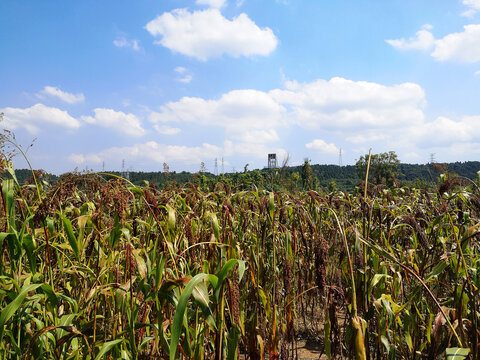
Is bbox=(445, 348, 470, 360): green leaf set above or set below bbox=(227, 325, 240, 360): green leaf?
above

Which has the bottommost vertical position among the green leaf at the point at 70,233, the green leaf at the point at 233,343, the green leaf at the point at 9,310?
the green leaf at the point at 233,343

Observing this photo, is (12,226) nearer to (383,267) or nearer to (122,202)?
(122,202)

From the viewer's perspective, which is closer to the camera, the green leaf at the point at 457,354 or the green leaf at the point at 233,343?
the green leaf at the point at 457,354

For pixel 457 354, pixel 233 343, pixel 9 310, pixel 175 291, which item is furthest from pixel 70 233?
pixel 457 354

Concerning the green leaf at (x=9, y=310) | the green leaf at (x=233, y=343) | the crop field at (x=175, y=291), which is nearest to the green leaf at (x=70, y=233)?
the crop field at (x=175, y=291)

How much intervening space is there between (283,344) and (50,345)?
4.65 feet

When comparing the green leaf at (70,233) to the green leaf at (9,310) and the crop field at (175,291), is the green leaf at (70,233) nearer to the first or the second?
the crop field at (175,291)

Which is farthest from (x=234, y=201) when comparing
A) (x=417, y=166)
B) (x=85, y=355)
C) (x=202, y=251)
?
(x=417, y=166)

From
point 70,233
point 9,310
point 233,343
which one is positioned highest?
point 70,233

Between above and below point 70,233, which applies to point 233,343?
below

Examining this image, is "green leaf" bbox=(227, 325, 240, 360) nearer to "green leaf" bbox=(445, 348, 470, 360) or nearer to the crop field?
the crop field

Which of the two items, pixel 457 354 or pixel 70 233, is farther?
pixel 70 233

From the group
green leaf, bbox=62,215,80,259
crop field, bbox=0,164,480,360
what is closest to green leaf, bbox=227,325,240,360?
crop field, bbox=0,164,480,360

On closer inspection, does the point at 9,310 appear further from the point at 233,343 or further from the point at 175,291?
the point at 233,343
